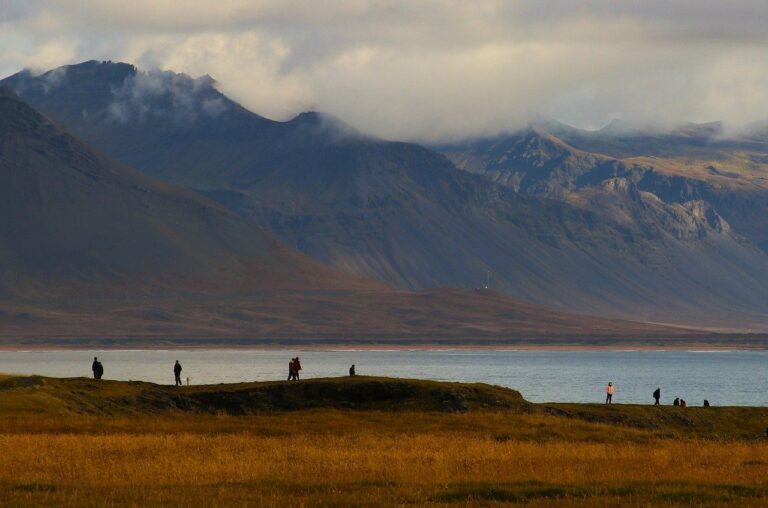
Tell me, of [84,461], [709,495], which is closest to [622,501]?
[709,495]

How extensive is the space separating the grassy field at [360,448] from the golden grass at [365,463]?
90 millimetres

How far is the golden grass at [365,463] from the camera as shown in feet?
123

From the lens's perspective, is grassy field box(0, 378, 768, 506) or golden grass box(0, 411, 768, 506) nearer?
golden grass box(0, 411, 768, 506)

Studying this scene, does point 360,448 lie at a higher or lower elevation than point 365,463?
higher

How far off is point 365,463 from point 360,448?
598 cm

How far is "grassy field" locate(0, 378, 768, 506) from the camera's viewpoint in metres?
38.0

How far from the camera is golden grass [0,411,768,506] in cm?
3750

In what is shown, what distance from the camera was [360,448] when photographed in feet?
173

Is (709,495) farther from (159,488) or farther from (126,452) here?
(126,452)

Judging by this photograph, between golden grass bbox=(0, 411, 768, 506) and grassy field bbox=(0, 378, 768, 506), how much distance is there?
9 centimetres

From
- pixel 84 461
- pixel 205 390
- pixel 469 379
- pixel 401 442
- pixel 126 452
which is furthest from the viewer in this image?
pixel 469 379

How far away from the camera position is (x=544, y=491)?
38.3 metres

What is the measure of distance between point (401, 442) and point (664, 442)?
40.0 ft

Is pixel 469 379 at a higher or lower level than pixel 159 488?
higher
